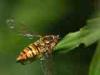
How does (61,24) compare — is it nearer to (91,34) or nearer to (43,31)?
(43,31)

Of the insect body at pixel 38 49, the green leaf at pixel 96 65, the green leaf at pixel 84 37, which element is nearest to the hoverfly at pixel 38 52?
the insect body at pixel 38 49

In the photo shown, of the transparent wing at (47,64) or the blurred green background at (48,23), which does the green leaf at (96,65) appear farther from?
the blurred green background at (48,23)

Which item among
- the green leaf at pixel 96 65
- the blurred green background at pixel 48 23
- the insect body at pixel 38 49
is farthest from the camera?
the blurred green background at pixel 48 23

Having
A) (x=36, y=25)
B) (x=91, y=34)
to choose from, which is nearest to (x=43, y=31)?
(x=36, y=25)

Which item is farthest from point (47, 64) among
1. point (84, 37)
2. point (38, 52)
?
point (84, 37)

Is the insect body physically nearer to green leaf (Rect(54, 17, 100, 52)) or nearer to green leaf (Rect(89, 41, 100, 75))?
green leaf (Rect(54, 17, 100, 52))

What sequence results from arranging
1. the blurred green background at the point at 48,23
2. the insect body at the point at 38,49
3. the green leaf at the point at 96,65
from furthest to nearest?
1. the blurred green background at the point at 48,23
2. the insect body at the point at 38,49
3. the green leaf at the point at 96,65

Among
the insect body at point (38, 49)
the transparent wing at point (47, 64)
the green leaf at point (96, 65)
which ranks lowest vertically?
the green leaf at point (96, 65)

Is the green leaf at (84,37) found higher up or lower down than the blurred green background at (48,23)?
lower down

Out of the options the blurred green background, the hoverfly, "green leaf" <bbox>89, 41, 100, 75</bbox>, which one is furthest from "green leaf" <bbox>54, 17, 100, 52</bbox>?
the blurred green background
